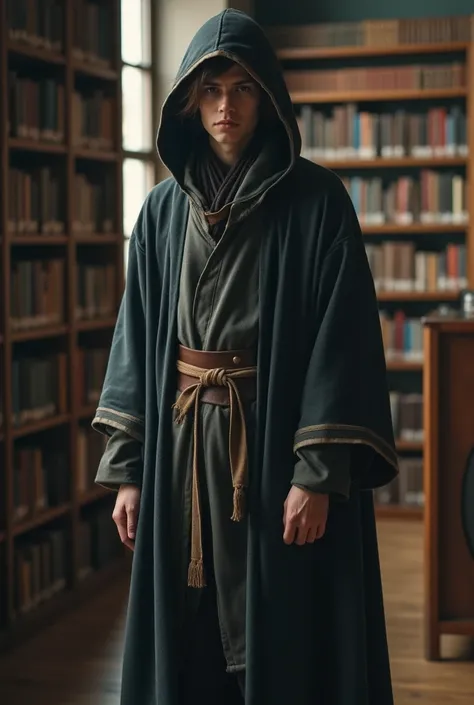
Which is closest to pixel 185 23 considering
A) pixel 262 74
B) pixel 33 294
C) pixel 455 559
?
pixel 33 294

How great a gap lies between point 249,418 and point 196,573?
0.94ft

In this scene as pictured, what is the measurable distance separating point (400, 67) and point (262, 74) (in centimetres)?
402

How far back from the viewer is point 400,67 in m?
5.71

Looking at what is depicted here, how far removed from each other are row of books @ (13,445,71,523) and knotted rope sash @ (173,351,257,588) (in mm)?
2061

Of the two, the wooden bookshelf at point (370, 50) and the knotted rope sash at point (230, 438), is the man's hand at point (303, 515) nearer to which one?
the knotted rope sash at point (230, 438)

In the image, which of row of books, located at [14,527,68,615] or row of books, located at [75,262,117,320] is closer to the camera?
row of books, located at [14,527,68,615]

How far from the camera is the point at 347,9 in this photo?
5938 millimetres

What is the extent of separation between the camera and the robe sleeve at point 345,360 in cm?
189

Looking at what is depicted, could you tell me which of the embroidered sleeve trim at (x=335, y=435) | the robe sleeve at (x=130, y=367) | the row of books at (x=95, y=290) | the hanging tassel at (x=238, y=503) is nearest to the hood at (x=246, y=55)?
the robe sleeve at (x=130, y=367)

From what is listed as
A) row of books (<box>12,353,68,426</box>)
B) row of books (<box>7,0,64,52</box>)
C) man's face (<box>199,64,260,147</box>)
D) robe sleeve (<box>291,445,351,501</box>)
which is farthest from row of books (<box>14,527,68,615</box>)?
man's face (<box>199,64,260,147</box>)

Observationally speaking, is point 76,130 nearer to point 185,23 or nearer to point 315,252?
point 185,23

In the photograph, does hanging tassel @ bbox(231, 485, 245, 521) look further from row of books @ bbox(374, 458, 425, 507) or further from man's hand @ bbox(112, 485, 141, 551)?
row of books @ bbox(374, 458, 425, 507)

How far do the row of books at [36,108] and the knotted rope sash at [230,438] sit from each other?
215 cm

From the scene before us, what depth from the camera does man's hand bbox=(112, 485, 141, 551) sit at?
81.4 inches
